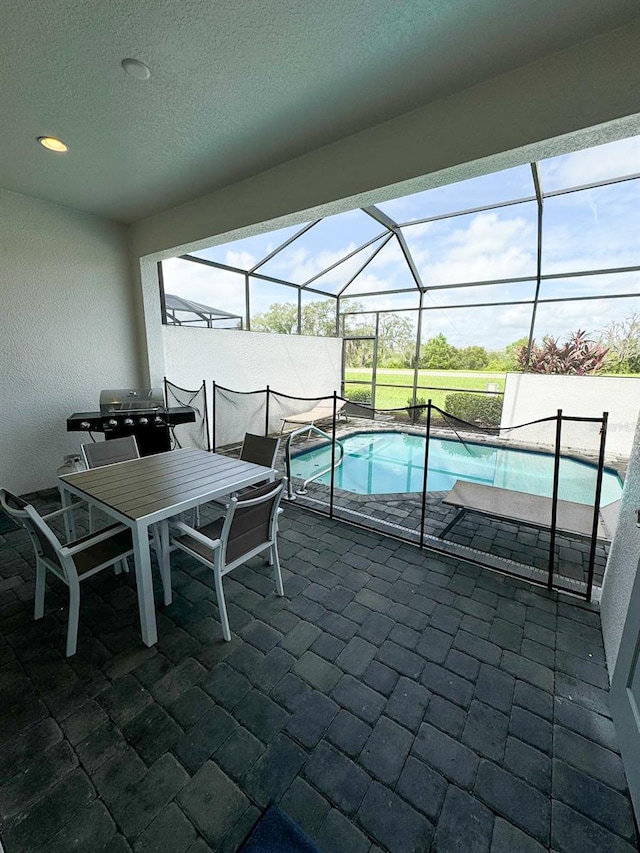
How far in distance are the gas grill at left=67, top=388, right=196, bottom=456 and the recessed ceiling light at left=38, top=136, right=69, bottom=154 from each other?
218 centimetres

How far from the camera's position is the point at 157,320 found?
4559mm

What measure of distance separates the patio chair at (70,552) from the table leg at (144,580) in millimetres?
260

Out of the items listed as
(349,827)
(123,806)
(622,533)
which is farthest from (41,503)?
(622,533)

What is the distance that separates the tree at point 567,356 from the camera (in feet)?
22.0

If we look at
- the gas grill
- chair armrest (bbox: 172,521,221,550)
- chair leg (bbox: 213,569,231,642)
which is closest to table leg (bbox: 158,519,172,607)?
chair armrest (bbox: 172,521,221,550)

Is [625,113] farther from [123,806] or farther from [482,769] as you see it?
[123,806]

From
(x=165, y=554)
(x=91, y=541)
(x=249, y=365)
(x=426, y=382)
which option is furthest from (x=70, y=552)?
(x=426, y=382)

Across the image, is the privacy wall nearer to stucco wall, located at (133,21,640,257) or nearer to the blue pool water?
the blue pool water

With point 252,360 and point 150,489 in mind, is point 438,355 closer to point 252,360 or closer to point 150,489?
point 252,360

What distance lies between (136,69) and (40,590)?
2989 mm

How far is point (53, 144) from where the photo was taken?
102 inches

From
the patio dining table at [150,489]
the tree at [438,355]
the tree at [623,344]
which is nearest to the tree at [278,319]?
the tree at [438,355]

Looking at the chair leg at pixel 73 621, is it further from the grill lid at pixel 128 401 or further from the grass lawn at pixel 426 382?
the grass lawn at pixel 426 382

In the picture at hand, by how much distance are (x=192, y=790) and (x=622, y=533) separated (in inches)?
95.5
